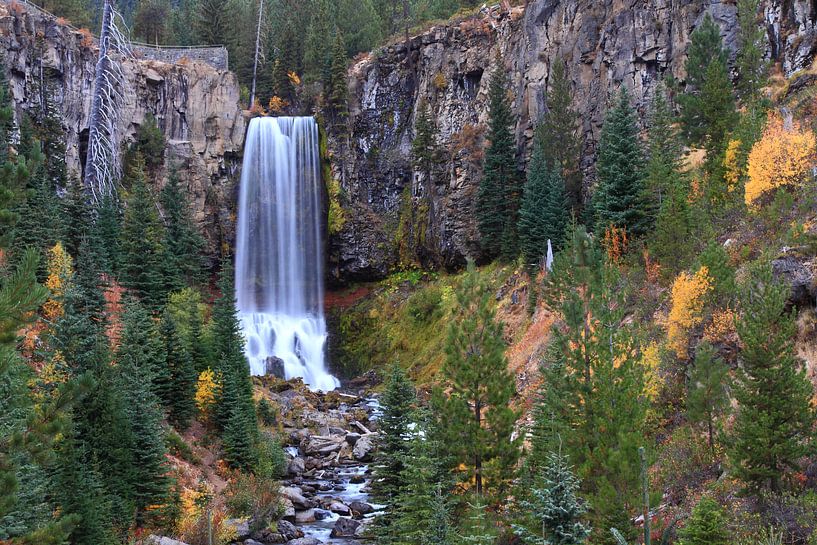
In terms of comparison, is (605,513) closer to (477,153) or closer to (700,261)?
(700,261)

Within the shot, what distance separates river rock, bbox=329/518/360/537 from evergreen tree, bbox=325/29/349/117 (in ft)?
136

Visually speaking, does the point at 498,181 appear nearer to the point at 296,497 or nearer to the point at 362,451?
the point at 362,451

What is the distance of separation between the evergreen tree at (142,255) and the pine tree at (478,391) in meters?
22.4

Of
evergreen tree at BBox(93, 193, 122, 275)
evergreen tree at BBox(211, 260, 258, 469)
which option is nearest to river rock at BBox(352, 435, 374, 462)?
evergreen tree at BBox(211, 260, 258, 469)

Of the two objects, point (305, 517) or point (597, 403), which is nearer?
point (597, 403)

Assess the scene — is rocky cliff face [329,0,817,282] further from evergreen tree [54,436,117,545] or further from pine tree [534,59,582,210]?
evergreen tree [54,436,117,545]

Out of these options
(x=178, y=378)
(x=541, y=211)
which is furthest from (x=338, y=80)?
(x=178, y=378)

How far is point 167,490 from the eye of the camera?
80.4ft

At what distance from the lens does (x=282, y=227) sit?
59781 mm

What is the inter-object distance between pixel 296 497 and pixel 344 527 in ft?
13.2

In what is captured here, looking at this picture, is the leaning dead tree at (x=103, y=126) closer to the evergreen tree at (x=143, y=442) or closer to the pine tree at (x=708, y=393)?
the evergreen tree at (x=143, y=442)

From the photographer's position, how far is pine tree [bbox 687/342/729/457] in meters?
19.9

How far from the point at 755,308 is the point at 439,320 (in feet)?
117

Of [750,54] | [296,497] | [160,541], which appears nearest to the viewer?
[160,541]
